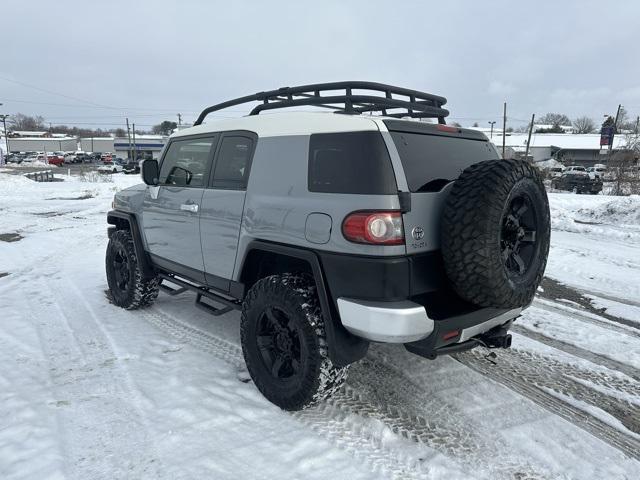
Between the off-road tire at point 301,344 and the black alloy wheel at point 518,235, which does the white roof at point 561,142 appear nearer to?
the black alloy wheel at point 518,235

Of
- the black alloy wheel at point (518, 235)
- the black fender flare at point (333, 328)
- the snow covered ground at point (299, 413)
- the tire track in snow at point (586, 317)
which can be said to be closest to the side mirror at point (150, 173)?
the snow covered ground at point (299, 413)

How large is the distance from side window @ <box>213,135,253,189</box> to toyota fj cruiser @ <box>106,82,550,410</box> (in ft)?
0.05

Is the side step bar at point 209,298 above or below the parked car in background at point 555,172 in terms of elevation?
below

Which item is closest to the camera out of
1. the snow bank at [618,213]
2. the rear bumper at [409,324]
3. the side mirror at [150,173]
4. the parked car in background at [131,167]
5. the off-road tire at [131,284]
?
the rear bumper at [409,324]

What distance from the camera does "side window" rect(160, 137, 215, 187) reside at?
3.94 metres

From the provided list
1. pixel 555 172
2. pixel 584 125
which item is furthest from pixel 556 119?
pixel 555 172

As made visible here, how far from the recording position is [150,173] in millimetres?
4469

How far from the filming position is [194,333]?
174 inches

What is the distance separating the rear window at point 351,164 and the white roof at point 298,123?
0.18 feet

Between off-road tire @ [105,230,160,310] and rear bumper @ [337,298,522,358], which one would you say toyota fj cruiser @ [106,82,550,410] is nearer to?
rear bumper @ [337,298,522,358]

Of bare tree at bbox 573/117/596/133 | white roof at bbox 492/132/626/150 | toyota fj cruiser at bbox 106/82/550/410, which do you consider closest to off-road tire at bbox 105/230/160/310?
toyota fj cruiser at bbox 106/82/550/410

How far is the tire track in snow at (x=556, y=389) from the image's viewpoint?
9.41 feet

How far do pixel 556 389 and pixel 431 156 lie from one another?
79.6 inches

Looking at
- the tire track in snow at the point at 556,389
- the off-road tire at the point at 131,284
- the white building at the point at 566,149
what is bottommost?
the tire track in snow at the point at 556,389
